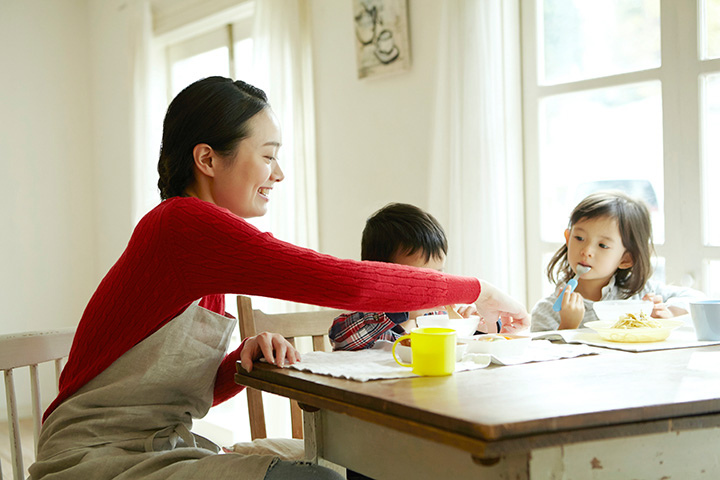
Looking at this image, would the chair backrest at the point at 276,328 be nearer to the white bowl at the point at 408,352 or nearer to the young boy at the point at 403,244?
the young boy at the point at 403,244

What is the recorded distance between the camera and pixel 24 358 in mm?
1497

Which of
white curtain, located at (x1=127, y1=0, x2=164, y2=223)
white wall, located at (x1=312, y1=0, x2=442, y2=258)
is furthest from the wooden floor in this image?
white wall, located at (x1=312, y1=0, x2=442, y2=258)

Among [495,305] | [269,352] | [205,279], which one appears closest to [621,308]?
[495,305]

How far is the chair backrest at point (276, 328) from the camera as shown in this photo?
1.78 meters

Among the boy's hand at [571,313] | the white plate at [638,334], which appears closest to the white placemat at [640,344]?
the white plate at [638,334]

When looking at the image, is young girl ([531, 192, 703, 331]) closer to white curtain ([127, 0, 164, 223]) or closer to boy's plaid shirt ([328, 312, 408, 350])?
boy's plaid shirt ([328, 312, 408, 350])

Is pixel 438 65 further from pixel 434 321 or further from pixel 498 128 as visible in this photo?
pixel 434 321

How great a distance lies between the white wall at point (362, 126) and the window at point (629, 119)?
0.41 m

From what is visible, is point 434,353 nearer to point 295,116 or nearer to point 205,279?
point 205,279

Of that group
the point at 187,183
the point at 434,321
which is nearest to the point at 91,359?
the point at 187,183

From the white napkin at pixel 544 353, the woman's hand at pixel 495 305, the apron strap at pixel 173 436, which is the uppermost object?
the woman's hand at pixel 495 305

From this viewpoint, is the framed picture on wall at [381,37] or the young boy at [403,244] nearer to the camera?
the young boy at [403,244]

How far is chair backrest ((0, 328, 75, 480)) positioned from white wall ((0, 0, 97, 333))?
352 centimetres

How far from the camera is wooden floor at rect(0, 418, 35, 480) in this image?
353 centimetres
